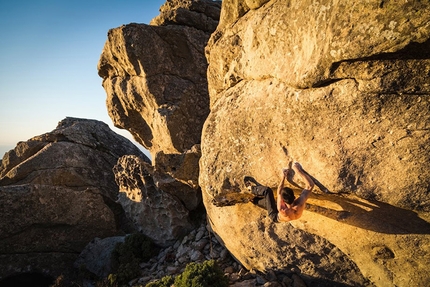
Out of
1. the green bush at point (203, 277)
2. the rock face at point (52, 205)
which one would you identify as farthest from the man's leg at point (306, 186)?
the rock face at point (52, 205)

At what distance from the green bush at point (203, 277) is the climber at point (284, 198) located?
9.68 ft

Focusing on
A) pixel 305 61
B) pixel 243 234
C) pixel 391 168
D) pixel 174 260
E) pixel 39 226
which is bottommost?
pixel 174 260

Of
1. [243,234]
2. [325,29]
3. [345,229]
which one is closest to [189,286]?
[243,234]

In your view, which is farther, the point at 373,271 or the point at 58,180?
the point at 58,180

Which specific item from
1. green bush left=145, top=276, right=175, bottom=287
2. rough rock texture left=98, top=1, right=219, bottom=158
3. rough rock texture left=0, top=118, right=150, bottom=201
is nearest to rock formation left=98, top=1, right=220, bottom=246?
rough rock texture left=98, top=1, right=219, bottom=158

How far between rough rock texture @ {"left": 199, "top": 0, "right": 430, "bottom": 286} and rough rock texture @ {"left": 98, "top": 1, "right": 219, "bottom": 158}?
4.87m

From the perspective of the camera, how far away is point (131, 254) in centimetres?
1422

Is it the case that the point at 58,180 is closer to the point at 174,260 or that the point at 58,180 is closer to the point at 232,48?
the point at 174,260

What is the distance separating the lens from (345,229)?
8.34m

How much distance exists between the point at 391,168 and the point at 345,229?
2.55 m

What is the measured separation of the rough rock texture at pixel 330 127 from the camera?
634 cm

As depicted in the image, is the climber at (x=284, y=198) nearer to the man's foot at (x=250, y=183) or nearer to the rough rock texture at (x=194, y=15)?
the man's foot at (x=250, y=183)

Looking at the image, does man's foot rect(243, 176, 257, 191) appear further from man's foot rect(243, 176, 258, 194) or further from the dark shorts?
the dark shorts

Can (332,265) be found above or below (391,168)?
below
